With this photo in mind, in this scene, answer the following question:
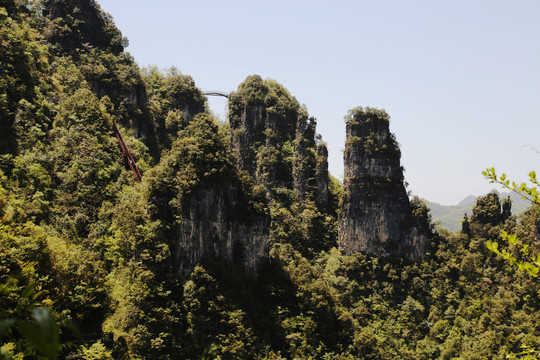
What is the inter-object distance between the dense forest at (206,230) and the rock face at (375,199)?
23cm

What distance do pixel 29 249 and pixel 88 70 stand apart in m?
35.8

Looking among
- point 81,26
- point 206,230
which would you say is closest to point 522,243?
point 206,230

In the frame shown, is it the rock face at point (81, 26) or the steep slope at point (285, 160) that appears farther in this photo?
the steep slope at point (285, 160)

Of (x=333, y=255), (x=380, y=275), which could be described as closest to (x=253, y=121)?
(x=333, y=255)

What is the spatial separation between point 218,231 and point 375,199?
32.3 metres

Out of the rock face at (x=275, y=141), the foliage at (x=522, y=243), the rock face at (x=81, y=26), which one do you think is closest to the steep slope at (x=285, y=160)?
the rock face at (x=275, y=141)

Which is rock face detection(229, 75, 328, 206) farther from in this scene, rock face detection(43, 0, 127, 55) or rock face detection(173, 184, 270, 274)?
rock face detection(173, 184, 270, 274)

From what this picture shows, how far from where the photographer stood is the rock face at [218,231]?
36469 millimetres

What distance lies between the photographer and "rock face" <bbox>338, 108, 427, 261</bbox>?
207ft

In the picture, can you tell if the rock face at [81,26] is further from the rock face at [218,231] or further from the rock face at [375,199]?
the rock face at [375,199]

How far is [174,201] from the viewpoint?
118ft

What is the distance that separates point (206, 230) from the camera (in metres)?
37.9

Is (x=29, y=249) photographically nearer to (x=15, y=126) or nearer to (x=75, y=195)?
(x=75, y=195)

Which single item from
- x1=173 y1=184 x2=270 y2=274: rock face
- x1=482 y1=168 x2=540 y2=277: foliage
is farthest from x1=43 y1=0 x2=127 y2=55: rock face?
x1=482 y1=168 x2=540 y2=277: foliage
